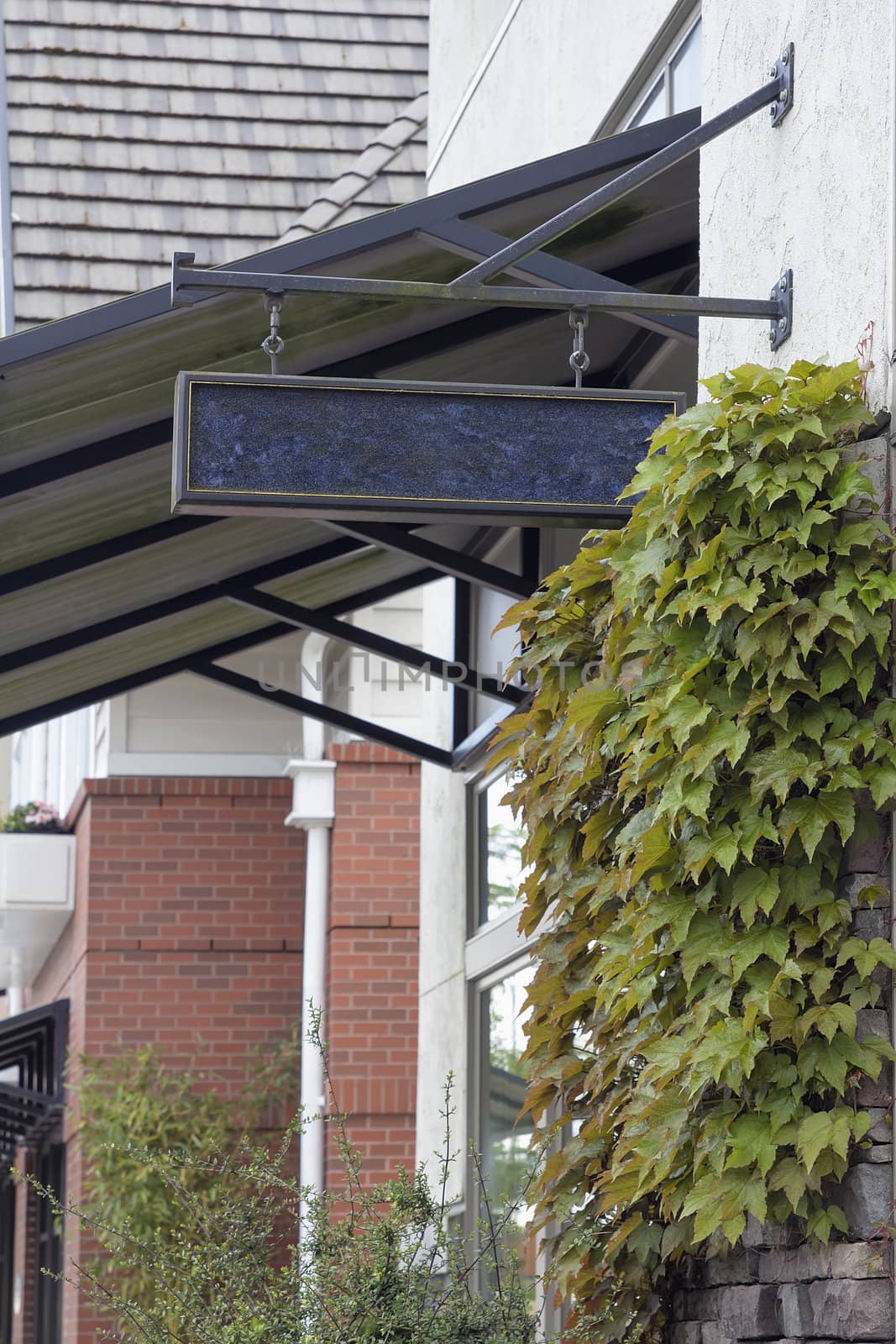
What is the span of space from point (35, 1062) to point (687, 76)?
1084 cm

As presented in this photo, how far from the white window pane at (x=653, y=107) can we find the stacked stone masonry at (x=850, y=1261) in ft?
12.7

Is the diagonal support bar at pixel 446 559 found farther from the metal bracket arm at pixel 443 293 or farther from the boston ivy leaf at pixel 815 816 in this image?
the boston ivy leaf at pixel 815 816

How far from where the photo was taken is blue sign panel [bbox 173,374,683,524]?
13.5ft

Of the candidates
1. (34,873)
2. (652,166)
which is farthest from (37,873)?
(652,166)

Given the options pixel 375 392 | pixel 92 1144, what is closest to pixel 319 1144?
pixel 92 1144

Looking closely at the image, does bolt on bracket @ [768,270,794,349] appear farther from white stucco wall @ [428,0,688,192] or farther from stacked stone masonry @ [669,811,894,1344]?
white stucco wall @ [428,0,688,192]

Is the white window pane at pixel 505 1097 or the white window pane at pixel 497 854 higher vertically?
the white window pane at pixel 497 854

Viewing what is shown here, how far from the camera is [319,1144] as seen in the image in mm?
11320

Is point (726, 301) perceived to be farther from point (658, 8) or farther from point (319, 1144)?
point (319, 1144)

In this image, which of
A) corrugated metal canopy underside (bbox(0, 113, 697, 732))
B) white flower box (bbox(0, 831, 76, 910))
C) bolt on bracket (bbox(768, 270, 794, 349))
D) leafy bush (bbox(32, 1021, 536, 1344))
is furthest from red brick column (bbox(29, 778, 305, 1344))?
bolt on bracket (bbox(768, 270, 794, 349))

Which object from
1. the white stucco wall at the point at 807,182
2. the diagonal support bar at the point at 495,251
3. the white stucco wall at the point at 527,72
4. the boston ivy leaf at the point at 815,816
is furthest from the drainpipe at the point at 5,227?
the boston ivy leaf at the point at 815,816

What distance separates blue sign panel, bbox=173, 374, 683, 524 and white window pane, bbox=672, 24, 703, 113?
2376 millimetres

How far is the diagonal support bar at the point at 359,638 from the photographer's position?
25.1 ft

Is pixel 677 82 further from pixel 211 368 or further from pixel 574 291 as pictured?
pixel 574 291
